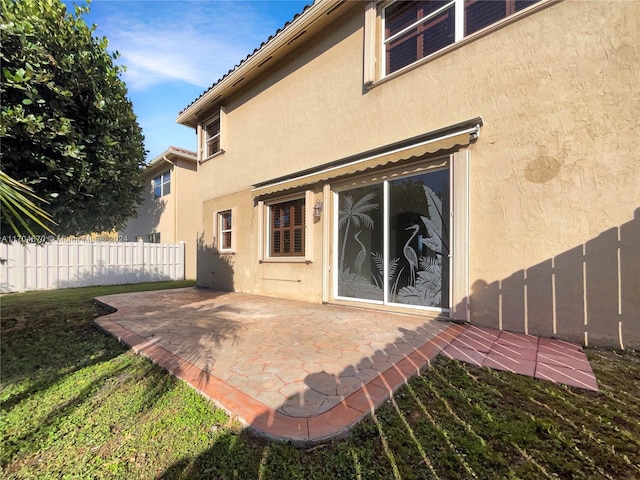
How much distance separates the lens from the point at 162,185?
26.5 m

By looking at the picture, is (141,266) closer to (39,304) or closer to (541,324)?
(39,304)

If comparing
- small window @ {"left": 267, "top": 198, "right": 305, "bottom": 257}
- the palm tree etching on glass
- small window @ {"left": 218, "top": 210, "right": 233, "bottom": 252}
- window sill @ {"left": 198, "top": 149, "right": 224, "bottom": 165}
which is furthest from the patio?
window sill @ {"left": 198, "top": 149, "right": 224, "bottom": 165}

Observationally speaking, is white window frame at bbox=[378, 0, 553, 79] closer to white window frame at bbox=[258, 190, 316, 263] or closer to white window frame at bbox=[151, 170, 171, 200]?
white window frame at bbox=[258, 190, 316, 263]

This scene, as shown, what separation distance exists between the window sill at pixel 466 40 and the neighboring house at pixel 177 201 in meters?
18.9

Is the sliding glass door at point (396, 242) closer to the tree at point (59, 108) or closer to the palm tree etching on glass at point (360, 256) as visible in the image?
the palm tree etching on glass at point (360, 256)

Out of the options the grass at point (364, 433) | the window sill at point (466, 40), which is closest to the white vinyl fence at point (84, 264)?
the grass at point (364, 433)

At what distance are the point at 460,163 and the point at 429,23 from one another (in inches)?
189

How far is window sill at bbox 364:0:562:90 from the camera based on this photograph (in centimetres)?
675

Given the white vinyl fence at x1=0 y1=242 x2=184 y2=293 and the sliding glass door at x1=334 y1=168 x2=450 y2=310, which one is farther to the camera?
the white vinyl fence at x1=0 y1=242 x2=184 y2=293

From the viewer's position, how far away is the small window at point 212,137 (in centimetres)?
1661

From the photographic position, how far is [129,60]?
27.0 feet

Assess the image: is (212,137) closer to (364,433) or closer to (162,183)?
(162,183)

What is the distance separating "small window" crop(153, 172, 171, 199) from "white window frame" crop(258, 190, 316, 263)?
1652 cm

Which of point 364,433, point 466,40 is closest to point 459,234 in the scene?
point 466,40
